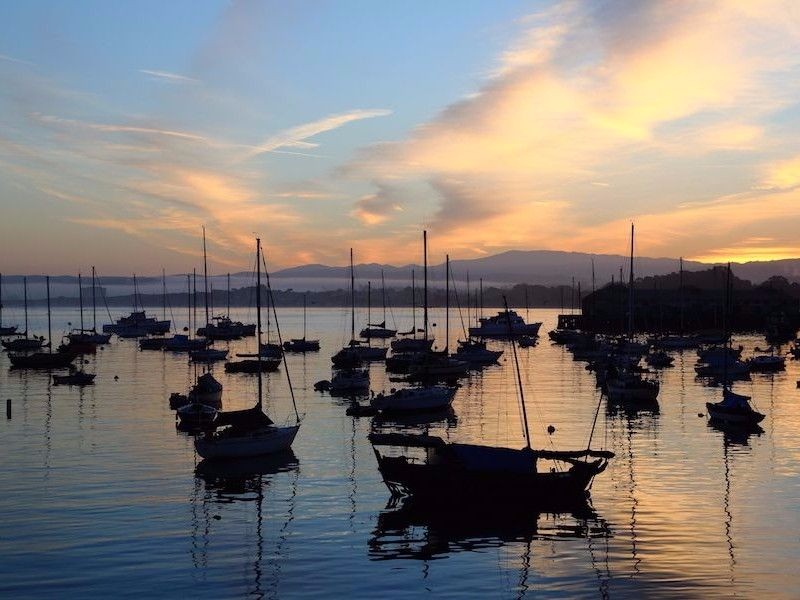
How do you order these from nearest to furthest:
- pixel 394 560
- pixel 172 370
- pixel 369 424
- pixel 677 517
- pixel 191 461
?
pixel 394 560
pixel 677 517
pixel 191 461
pixel 369 424
pixel 172 370

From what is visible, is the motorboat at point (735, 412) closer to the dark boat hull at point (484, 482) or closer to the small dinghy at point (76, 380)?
the dark boat hull at point (484, 482)

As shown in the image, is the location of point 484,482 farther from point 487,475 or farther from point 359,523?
point 359,523

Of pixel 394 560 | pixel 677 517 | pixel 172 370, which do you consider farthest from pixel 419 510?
pixel 172 370

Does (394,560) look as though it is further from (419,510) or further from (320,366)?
(320,366)

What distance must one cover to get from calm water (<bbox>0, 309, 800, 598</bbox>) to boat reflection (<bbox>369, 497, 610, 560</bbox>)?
0.13 meters

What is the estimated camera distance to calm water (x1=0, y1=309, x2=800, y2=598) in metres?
27.5

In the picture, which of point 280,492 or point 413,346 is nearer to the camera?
point 280,492

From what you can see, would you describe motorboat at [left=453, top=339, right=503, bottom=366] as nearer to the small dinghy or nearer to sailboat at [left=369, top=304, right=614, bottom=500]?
the small dinghy

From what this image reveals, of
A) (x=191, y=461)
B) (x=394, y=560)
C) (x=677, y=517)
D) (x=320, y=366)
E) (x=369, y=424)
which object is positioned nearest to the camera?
(x=394, y=560)

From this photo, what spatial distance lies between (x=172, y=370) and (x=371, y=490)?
245 feet

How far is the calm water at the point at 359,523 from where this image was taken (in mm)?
27516

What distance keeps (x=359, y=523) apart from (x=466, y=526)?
402 centimetres

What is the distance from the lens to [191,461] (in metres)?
47.5

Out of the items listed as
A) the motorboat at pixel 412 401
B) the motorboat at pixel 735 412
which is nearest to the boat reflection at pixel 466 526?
the motorboat at pixel 735 412
